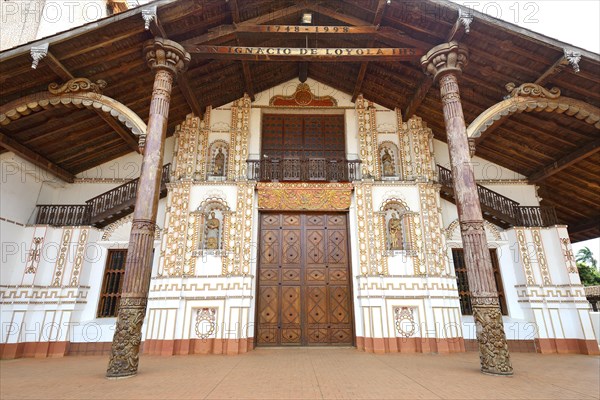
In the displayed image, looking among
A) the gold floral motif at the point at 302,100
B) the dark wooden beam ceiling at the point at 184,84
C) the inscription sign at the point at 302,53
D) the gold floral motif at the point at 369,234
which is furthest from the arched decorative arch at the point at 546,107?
the dark wooden beam ceiling at the point at 184,84

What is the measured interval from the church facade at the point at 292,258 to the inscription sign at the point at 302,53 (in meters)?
3.16

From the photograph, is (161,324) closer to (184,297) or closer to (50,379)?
(184,297)

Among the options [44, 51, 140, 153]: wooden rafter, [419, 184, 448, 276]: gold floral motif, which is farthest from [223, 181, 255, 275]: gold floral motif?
[419, 184, 448, 276]: gold floral motif

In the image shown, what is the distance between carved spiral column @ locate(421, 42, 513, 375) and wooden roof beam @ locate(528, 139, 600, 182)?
4827mm

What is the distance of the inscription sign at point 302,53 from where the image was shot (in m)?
7.70

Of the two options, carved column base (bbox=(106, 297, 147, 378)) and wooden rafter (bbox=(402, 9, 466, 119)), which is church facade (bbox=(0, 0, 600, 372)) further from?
carved column base (bbox=(106, 297, 147, 378))

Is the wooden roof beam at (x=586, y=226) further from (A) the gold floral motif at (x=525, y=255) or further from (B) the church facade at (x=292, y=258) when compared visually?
(A) the gold floral motif at (x=525, y=255)

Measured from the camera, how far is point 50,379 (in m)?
5.64

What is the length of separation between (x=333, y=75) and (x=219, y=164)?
4666 mm

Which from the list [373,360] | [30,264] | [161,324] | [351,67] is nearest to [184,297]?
[161,324]

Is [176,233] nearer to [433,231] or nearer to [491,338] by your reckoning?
[433,231]

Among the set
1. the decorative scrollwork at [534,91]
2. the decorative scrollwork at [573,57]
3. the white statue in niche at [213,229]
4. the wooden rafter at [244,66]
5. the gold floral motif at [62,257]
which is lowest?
the gold floral motif at [62,257]

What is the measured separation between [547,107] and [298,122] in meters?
6.83

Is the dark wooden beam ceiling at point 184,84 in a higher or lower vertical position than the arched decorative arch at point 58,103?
higher
